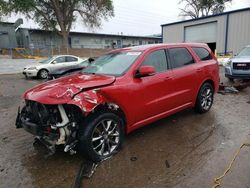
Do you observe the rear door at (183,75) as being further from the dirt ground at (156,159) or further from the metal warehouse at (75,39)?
the metal warehouse at (75,39)

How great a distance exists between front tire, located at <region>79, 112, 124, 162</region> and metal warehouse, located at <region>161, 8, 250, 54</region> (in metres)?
20.6

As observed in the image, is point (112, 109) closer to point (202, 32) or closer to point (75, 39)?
point (202, 32)

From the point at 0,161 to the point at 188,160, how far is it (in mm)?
3054

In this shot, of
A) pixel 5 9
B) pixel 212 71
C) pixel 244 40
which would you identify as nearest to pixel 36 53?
pixel 5 9

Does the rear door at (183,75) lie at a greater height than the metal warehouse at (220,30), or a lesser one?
lesser

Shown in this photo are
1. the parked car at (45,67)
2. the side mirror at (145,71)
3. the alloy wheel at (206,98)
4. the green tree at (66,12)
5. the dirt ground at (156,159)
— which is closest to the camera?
the dirt ground at (156,159)

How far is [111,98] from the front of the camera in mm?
3344

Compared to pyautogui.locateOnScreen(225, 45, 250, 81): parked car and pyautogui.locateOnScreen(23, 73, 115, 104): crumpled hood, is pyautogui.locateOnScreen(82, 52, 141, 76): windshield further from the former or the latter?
pyautogui.locateOnScreen(225, 45, 250, 81): parked car

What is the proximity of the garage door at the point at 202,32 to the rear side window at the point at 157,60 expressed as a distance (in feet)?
67.8

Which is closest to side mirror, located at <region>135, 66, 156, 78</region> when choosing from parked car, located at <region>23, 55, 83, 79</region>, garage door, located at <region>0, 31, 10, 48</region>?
parked car, located at <region>23, 55, 83, 79</region>

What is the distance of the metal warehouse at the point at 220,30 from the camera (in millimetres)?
19703

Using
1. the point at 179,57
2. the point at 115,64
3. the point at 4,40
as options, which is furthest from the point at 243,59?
the point at 4,40

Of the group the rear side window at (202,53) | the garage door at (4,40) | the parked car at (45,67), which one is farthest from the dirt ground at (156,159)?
the garage door at (4,40)

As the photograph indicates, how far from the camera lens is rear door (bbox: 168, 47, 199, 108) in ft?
14.5
